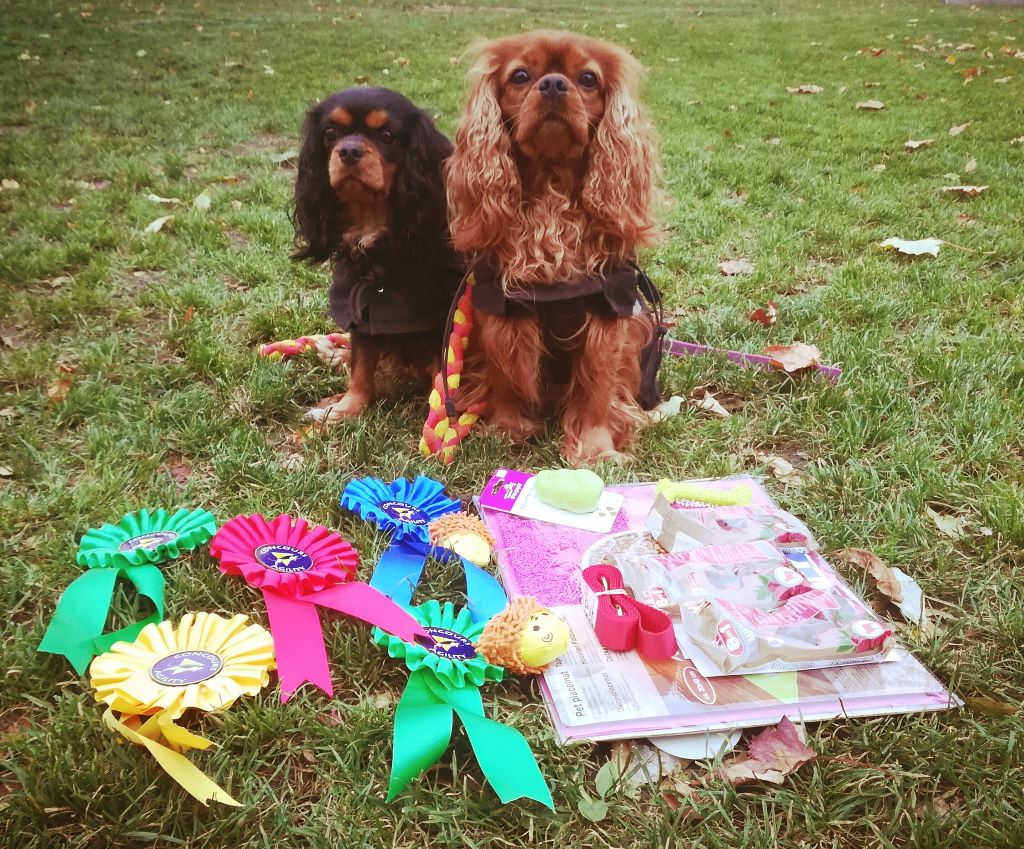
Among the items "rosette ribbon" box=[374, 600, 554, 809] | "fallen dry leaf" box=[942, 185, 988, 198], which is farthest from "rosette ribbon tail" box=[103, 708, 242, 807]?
"fallen dry leaf" box=[942, 185, 988, 198]

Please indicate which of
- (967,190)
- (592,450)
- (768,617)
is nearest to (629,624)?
(768,617)

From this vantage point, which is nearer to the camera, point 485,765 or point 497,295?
point 485,765

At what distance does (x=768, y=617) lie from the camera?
1.56 m

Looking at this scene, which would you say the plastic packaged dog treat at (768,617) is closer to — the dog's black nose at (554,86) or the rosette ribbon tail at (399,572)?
the rosette ribbon tail at (399,572)

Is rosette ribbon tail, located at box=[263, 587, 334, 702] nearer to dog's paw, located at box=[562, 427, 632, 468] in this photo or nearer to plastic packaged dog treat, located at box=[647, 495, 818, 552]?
plastic packaged dog treat, located at box=[647, 495, 818, 552]

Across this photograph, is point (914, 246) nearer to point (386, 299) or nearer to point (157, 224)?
point (386, 299)

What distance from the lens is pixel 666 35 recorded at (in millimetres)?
10547

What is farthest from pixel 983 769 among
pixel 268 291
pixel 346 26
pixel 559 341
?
pixel 346 26

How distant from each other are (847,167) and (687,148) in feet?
3.70

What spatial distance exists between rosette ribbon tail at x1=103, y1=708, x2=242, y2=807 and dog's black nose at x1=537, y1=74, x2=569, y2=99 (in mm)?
1678

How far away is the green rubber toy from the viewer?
6.63 feet

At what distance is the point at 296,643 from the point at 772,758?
3.15 ft

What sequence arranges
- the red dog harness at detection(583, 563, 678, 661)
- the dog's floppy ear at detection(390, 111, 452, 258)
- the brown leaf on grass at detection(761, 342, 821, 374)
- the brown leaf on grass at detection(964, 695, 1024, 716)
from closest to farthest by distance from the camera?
the brown leaf on grass at detection(964, 695, 1024, 716), the red dog harness at detection(583, 563, 678, 661), the dog's floppy ear at detection(390, 111, 452, 258), the brown leaf on grass at detection(761, 342, 821, 374)

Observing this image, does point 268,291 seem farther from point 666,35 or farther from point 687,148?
point 666,35
